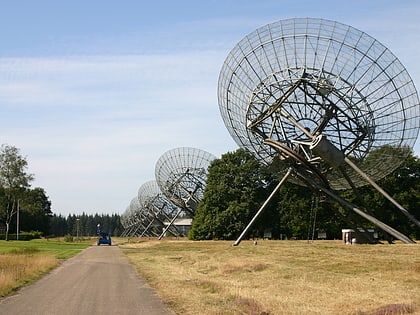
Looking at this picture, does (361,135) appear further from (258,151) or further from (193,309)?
(193,309)

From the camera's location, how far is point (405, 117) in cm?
4181

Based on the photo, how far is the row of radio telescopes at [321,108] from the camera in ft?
133

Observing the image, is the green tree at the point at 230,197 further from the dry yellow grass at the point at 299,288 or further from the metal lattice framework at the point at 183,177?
the dry yellow grass at the point at 299,288

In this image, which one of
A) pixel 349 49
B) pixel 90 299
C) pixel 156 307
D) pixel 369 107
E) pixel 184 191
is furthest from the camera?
pixel 184 191

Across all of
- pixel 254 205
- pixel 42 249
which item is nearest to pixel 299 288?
pixel 42 249

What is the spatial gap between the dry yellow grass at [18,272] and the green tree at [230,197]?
5329 cm

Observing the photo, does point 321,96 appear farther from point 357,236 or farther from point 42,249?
point 42,249

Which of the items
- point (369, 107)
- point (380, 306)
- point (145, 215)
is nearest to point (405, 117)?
point (369, 107)

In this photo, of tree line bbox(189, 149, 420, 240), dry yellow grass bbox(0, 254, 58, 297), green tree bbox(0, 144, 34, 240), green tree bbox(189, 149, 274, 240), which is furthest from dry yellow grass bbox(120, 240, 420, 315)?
green tree bbox(0, 144, 34, 240)

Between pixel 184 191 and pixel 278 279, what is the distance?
78420 millimetres

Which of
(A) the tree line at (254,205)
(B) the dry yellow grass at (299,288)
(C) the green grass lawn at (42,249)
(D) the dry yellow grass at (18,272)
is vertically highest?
(A) the tree line at (254,205)

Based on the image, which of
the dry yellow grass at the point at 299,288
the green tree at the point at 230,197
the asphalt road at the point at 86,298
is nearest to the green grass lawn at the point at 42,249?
the green tree at the point at 230,197

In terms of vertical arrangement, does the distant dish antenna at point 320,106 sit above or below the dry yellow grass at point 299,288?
above

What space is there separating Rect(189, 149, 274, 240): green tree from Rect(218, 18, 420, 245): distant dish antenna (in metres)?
42.5
